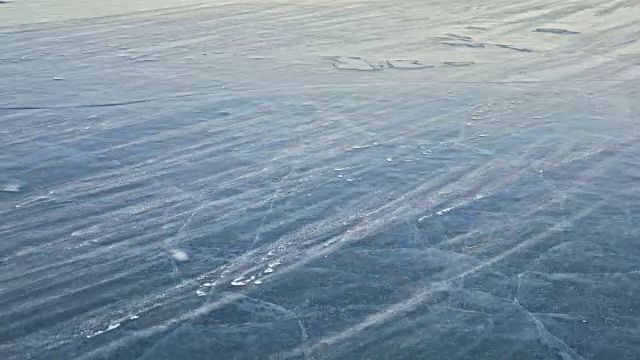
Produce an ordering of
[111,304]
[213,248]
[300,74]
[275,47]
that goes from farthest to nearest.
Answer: [275,47], [300,74], [213,248], [111,304]

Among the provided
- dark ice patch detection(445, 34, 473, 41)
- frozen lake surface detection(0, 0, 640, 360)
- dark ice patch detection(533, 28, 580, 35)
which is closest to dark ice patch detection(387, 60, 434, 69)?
frozen lake surface detection(0, 0, 640, 360)

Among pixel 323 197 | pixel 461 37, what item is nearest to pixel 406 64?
pixel 461 37

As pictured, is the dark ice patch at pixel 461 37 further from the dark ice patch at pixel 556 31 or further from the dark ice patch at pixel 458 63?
the dark ice patch at pixel 458 63

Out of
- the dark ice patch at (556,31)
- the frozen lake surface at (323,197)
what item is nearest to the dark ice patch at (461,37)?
the frozen lake surface at (323,197)

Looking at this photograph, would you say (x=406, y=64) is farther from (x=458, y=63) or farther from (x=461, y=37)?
(x=461, y=37)

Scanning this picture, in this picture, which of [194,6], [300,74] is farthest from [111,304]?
[194,6]

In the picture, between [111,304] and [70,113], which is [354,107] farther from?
[111,304]

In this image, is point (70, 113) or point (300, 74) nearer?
point (70, 113)

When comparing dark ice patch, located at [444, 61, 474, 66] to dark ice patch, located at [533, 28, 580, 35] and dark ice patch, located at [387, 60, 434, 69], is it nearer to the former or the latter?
dark ice patch, located at [387, 60, 434, 69]

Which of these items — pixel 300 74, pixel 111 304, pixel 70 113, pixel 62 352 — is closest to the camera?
pixel 62 352
